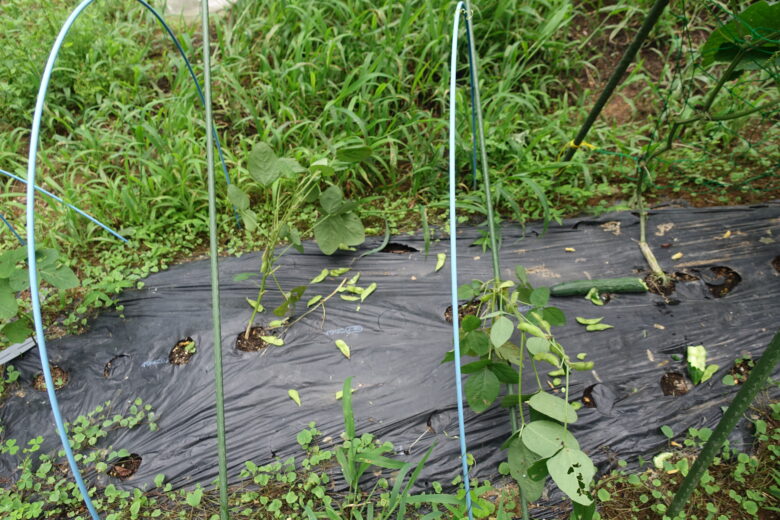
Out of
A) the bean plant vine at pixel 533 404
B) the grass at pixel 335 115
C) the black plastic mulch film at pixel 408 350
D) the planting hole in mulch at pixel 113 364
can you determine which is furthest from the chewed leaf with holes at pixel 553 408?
the planting hole in mulch at pixel 113 364

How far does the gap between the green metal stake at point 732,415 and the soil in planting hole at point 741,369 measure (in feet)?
1.64

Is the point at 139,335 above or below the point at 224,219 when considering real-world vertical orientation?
below

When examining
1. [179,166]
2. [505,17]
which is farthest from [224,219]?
[505,17]

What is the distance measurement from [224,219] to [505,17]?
6.07 ft

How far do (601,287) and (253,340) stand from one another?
50.2 inches

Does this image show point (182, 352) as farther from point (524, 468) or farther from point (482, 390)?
point (524, 468)

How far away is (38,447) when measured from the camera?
1555mm

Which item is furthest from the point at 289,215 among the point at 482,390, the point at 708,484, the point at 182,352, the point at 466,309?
the point at 708,484

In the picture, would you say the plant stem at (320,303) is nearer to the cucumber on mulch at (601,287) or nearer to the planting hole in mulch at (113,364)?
the planting hole in mulch at (113,364)

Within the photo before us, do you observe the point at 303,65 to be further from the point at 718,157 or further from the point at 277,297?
the point at 718,157

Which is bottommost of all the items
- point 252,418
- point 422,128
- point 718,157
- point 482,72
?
point 252,418

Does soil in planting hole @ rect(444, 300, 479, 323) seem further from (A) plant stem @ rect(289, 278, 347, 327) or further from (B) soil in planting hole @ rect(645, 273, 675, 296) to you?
(B) soil in planting hole @ rect(645, 273, 675, 296)

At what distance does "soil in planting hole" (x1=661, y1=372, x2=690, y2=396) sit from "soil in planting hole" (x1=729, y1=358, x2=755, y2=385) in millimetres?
160

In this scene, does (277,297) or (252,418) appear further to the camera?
(277,297)
